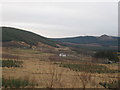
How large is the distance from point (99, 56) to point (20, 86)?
126 feet

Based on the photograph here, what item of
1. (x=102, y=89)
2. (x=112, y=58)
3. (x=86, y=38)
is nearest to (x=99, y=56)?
Answer: (x=112, y=58)

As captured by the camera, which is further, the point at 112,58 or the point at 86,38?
the point at 86,38

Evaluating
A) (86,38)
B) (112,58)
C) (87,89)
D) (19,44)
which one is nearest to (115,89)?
(87,89)

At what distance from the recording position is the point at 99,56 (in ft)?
148

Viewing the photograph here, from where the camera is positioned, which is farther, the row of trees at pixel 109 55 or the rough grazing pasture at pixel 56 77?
the row of trees at pixel 109 55

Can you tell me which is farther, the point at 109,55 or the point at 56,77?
the point at 109,55

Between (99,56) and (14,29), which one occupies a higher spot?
(14,29)

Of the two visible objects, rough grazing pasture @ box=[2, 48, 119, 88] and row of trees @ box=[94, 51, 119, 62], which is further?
row of trees @ box=[94, 51, 119, 62]

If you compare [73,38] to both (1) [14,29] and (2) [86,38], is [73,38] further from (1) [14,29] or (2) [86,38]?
(1) [14,29]

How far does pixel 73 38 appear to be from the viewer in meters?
180

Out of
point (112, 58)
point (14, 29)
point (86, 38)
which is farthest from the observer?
point (86, 38)

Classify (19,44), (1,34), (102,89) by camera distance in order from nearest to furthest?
(102,89), (19,44), (1,34)

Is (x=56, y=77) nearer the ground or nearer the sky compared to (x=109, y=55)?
nearer the sky

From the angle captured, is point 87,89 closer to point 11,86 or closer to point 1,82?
point 11,86
